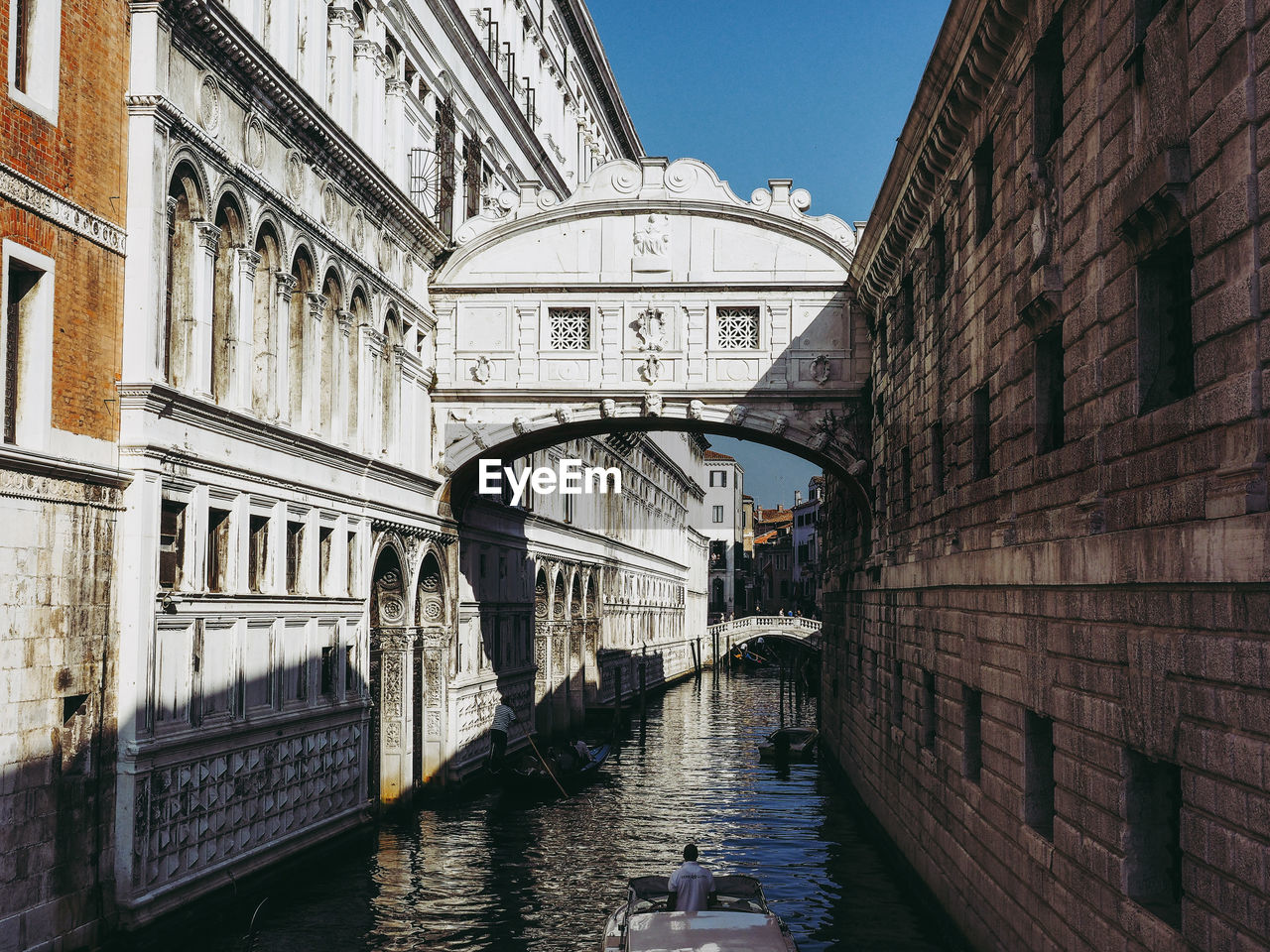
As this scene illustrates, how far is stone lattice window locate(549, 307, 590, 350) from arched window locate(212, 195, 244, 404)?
8765mm

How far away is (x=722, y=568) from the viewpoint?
120 metres

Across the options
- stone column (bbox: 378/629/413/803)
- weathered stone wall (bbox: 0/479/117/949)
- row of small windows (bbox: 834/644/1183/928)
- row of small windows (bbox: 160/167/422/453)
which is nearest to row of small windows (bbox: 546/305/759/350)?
row of small windows (bbox: 160/167/422/453)

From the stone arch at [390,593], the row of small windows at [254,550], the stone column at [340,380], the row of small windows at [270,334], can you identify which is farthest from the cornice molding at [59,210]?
the stone arch at [390,593]

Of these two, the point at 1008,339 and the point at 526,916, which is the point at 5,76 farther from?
the point at 526,916

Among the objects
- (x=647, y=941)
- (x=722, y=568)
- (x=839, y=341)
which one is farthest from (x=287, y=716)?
(x=722, y=568)

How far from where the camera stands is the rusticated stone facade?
695cm

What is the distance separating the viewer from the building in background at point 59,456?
1169 cm

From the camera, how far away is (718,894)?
13656mm

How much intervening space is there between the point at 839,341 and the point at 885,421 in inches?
110

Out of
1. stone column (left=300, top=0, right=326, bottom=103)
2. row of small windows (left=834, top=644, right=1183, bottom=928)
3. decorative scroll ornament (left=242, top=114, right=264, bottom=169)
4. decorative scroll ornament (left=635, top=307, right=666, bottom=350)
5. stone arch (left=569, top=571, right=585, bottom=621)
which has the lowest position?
row of small windows (left=834, top=644, right=1183, bottom=928)

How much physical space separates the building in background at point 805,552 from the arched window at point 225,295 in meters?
98.2

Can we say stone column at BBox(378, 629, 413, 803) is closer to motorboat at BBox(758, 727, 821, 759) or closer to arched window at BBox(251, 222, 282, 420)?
arched window at BBox(251, 222, 282, 420)

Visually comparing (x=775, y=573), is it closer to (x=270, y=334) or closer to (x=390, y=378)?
(x=390, y=378)

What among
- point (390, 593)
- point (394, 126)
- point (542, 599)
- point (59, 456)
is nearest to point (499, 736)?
point (390, 593)
